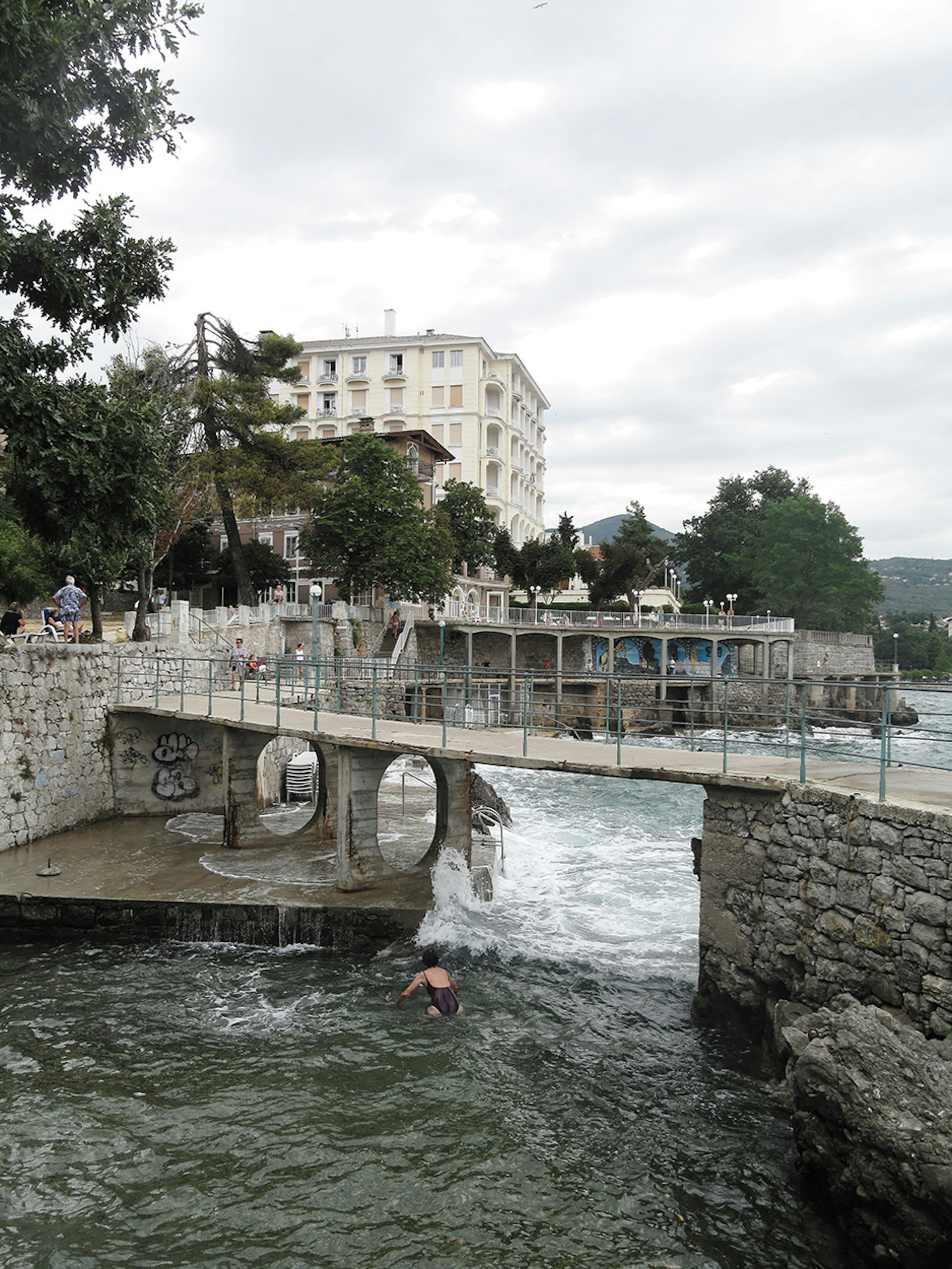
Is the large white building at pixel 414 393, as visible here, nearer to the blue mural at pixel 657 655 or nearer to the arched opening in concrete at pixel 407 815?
the blue mural at pixel 657 655

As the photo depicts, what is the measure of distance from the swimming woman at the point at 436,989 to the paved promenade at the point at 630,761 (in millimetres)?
2889

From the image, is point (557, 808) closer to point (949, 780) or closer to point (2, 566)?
point (949, 780)

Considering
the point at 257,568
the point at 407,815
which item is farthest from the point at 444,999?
the point at 257,568

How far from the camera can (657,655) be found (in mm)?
57250

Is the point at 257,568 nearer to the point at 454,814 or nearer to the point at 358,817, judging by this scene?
the point at 454,814

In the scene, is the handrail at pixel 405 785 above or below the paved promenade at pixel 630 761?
below

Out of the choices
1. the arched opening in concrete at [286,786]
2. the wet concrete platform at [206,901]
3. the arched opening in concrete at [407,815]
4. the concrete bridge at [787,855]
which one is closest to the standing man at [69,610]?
the arched opening in concrete at [286,786]

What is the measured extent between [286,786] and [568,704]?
10.0 metres

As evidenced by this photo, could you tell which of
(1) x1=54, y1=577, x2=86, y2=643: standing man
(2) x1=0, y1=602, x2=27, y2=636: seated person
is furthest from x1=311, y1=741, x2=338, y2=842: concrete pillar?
(2) x1=0, y1=602, x2=27, y2=636: seated person

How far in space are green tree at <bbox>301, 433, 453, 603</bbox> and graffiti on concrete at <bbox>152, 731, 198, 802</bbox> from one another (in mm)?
20043

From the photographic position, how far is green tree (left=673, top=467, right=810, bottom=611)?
73.9 m

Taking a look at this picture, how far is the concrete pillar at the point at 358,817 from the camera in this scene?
1448 centimetres

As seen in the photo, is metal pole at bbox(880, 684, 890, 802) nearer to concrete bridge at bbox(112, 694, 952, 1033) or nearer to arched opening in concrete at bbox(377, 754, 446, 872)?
concrete bridge at bbox(112, 694, 952, 1033)

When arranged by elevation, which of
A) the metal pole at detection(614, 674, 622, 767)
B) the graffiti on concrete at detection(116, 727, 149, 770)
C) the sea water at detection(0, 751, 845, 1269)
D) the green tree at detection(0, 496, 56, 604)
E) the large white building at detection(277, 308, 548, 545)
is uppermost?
the large white building at detection(277, 308, 548, 545)
